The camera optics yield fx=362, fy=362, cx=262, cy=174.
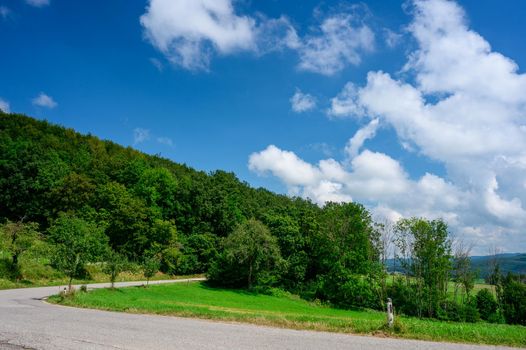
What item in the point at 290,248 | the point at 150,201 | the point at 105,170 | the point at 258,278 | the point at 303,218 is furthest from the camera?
the point at 105,170

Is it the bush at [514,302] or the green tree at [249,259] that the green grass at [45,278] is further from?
the bush at [514,302]

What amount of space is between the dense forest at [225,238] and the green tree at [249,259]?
0.17 m

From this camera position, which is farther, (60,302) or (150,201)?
(150,201)

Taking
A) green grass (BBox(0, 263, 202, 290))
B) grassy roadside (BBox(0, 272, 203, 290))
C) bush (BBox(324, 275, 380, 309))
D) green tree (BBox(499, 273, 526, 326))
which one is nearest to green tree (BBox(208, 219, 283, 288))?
bush (BBox(324, 275, 380, 309))

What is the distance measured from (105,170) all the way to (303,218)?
48967 millimetres

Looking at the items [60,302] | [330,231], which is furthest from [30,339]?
[330,231]

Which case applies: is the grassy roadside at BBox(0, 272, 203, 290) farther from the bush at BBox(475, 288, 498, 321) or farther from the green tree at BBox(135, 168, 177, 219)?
the bush at BBox(475, 288, 498, 321)

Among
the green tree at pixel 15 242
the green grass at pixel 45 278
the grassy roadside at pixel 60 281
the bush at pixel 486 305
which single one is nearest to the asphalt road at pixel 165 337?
the grassy roadside at pixel 60 281

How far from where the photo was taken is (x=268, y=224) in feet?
208

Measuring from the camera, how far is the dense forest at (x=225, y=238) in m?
54.0

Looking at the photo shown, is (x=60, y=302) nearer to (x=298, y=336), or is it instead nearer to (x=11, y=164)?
(x=298, y=336)

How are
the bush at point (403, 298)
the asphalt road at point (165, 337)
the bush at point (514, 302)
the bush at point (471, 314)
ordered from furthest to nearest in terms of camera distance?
the bush at point (514, 302)
the bush at point (403, 298)
the bush at point (471, 314)
the asphalt road at point (165, 337)

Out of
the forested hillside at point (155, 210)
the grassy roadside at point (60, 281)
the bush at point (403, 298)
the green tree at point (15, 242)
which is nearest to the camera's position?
the grassy roadside at point (60, 281)

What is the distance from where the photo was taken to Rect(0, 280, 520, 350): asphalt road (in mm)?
9969
